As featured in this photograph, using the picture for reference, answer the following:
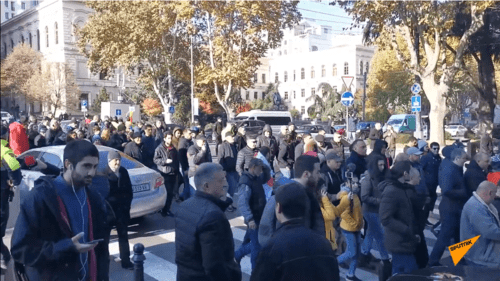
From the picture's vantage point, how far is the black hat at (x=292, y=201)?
3.30 m

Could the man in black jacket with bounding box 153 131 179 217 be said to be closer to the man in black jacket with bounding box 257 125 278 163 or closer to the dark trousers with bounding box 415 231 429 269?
the man in black jacket with bounding box 257 125 278 163

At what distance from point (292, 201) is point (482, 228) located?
111 inches

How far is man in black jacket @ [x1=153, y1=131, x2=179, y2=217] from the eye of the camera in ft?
36.1

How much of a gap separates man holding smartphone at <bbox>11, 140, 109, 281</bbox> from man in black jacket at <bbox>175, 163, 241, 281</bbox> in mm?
585

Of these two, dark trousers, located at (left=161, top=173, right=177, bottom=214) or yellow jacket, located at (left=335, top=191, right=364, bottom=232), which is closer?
yellow jacket, located at (left=335, top=191, right=364, bottom=232)

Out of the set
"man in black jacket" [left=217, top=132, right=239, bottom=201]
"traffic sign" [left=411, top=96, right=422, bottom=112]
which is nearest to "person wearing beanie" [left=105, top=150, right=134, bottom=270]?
"man in black jacket" [left=217, top=132, right=239, bottom=201]

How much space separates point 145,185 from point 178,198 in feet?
9.40

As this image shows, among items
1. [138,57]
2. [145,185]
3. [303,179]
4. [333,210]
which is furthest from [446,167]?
[138,57]

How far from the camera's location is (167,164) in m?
11.0

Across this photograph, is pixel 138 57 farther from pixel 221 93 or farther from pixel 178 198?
pixel 178 198

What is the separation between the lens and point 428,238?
9.45m

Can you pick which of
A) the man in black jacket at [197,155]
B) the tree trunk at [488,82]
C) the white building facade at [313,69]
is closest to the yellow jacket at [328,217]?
the man in black jacket at [197,155]

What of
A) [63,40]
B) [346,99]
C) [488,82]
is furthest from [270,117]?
[63,40]

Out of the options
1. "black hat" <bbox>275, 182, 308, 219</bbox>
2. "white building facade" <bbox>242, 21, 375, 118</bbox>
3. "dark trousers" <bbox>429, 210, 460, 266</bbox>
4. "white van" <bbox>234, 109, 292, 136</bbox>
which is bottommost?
"dark trousers" <bbox>429, 210, 460, 266</bbox>
